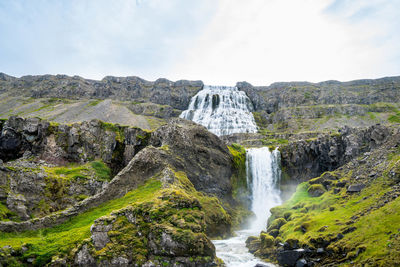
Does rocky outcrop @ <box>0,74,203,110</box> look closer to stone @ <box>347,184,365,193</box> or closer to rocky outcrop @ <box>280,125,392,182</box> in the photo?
rocky outcrop @ <box>280,125,392,182</box>

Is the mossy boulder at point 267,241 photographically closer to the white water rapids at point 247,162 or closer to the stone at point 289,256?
the white water rapids at point 247,162

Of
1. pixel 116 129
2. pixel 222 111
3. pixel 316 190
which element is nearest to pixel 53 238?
pixel 316 190

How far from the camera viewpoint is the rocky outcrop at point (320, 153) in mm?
50094

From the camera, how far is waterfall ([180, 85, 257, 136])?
127625 millimetres

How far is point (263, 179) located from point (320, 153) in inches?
652

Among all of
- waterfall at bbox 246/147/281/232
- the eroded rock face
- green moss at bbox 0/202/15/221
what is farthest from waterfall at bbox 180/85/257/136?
green moss at bbox 0/202/15/221

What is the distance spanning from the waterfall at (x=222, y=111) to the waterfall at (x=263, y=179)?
61.8m

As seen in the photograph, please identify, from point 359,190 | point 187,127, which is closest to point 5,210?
point 187,127

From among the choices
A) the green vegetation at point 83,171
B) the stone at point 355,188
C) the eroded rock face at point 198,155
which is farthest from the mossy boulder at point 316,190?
the green vegetation at point 83,171

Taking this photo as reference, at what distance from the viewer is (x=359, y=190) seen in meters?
25.1

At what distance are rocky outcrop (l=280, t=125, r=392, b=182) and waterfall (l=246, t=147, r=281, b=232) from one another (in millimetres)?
3652

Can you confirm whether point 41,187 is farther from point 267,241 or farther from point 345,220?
point 345,220

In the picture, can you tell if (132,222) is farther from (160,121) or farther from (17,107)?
(17,107)

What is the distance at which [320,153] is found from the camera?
59812 millimetres
